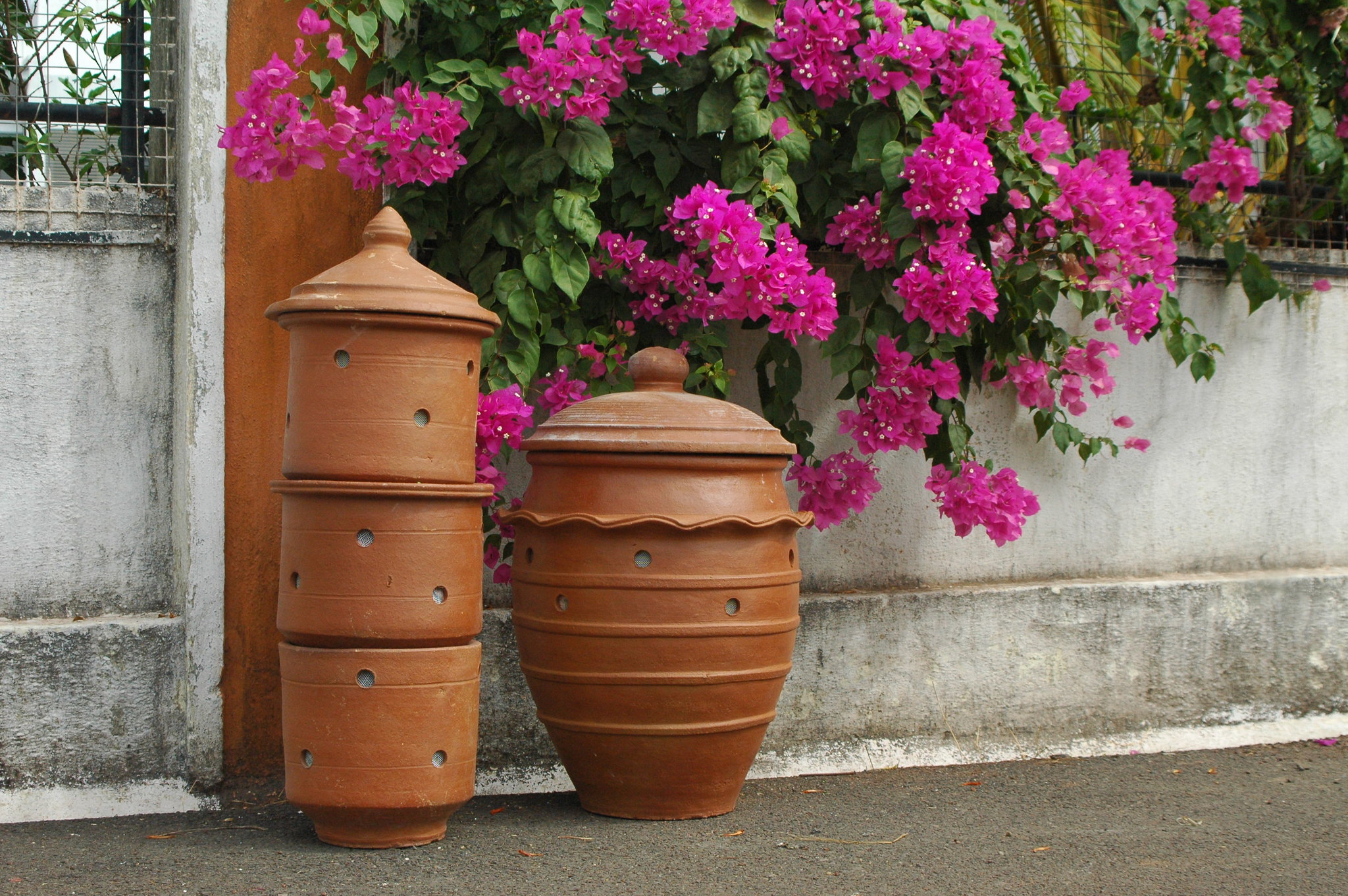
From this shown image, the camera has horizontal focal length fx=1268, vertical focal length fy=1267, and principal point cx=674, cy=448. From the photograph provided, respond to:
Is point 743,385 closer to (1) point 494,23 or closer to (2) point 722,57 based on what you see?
(2) point 722,57

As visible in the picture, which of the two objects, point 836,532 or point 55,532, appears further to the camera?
point 836,532

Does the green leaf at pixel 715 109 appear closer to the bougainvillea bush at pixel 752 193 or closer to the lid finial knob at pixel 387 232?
the bougainvillea bush at pixel 752 193

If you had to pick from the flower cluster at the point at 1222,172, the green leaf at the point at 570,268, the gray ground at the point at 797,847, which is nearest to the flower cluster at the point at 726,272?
the green leaf at the point at 570,268

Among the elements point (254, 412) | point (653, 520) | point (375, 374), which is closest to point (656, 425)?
point (653, 520)

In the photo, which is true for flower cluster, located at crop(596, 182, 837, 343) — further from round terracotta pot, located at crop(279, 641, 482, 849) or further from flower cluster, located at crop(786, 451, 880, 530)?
round terracotta pot, located at crop(279, 641, 482, 849)

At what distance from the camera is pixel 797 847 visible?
2906mm

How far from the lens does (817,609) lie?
3.73 metres

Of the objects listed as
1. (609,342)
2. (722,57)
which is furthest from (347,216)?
(722,57)

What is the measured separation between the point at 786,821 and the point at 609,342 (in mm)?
1308

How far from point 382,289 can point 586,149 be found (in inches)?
27.9

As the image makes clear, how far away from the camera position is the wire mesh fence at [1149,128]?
447cm

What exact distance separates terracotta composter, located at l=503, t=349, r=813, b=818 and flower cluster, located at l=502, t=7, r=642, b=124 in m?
0.71

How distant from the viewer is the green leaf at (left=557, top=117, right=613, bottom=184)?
10.3 feet

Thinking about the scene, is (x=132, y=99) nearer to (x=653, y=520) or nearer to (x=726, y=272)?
(x=726, y=272)
